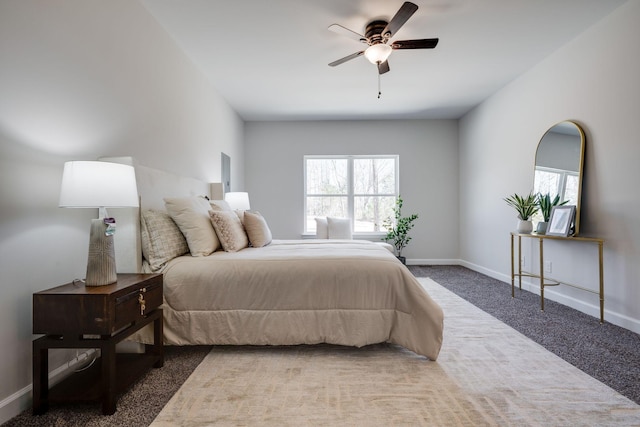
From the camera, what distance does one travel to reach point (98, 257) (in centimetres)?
162

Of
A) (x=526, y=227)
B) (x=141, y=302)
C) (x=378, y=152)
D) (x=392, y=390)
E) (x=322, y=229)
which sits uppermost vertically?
(x=378, y=152)

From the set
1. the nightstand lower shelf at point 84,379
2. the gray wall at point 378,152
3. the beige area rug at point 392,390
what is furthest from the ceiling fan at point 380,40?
the gray wall at point 378,152

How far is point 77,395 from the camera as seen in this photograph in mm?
1544

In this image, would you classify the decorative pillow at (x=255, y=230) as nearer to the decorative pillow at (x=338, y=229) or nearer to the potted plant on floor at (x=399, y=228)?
the decorative pillow at (x=338, y=229)

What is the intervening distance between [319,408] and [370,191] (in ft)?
15.9

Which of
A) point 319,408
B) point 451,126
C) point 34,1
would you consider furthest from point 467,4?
point 451,126

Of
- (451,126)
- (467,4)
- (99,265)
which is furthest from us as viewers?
(451,126)

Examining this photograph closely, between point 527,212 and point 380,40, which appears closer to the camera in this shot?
point 380,40

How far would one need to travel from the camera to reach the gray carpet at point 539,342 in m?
1.49

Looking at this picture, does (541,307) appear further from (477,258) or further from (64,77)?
(64,77)

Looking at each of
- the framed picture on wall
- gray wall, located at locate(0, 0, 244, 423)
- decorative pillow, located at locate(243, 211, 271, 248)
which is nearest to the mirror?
the framed picture on wall

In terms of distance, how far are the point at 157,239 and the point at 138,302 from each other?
578 millimetres

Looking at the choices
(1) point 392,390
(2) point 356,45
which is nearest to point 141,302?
(1) point 392,390

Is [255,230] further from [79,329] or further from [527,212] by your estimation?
[527,212]
